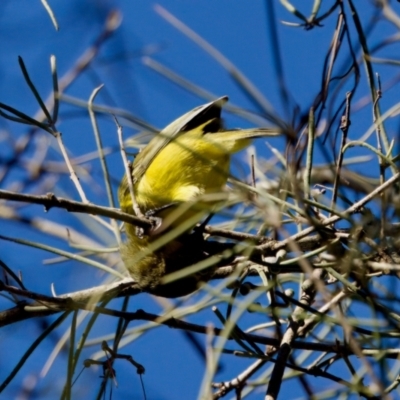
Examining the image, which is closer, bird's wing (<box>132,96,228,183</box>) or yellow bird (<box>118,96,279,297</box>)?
yellow bird (<box>118,96,279,297</box>)

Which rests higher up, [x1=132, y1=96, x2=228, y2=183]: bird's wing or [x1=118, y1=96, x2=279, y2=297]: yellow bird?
[x1=132, y1=96, x2=228, y2=183]: bird's wing

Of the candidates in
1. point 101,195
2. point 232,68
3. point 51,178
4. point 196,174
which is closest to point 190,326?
point 232,68

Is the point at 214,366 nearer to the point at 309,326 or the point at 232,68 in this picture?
the point at 232,68

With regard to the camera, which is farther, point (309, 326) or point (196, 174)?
point (196, 174)

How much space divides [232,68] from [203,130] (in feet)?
6.75

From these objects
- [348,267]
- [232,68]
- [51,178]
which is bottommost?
[348,267]

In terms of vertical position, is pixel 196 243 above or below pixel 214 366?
above

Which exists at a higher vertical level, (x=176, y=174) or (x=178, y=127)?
(x=178, y=127)

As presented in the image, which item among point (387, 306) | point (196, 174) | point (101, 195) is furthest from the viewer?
point (196, 174)

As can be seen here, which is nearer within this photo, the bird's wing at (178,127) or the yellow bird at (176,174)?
the yellow bird at (176,174)

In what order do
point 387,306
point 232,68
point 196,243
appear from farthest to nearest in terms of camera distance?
point 196,243
point 387,306
point 232,68

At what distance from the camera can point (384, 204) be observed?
0.92 m

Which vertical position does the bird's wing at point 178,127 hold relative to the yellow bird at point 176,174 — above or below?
above

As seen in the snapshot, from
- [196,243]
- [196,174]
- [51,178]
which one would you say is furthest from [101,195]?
[51,178]
